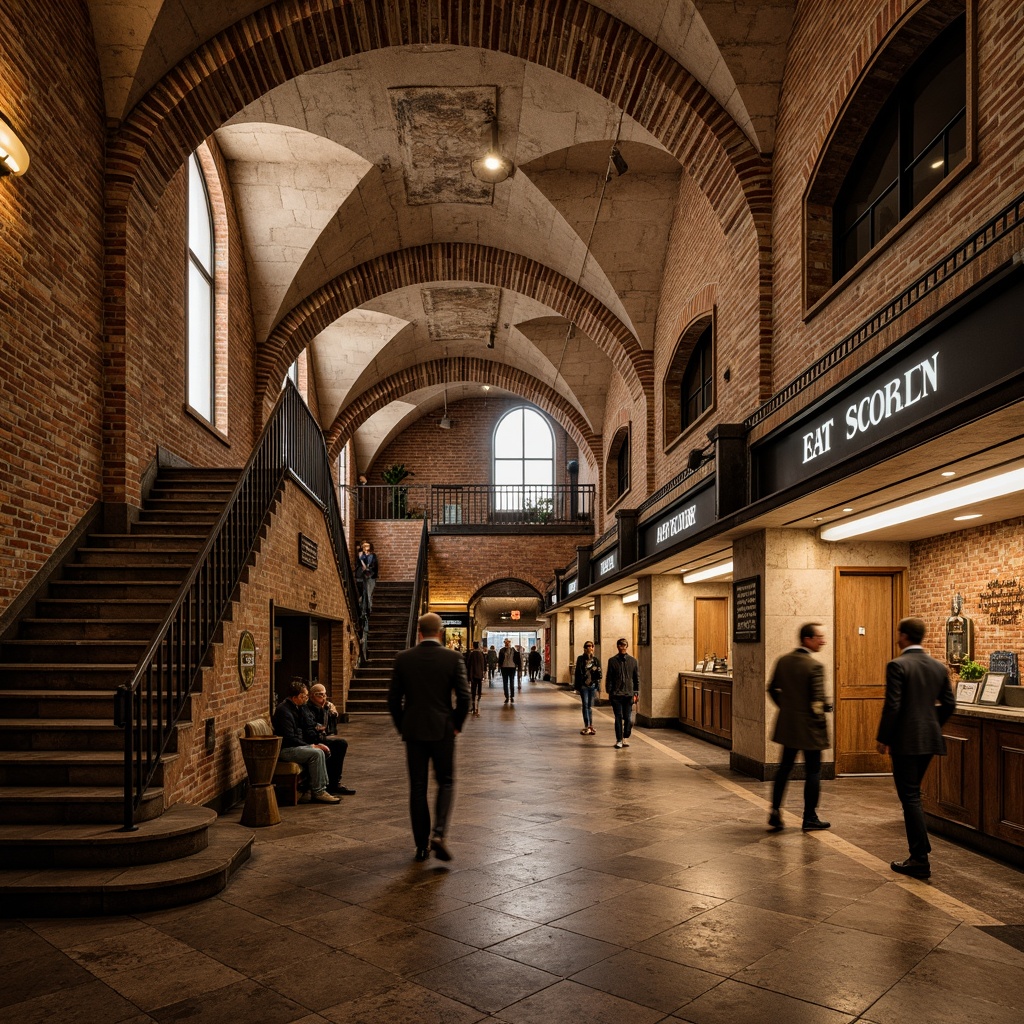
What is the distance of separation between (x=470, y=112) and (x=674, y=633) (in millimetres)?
7976

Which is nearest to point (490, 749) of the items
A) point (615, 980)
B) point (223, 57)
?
point (615, 980)

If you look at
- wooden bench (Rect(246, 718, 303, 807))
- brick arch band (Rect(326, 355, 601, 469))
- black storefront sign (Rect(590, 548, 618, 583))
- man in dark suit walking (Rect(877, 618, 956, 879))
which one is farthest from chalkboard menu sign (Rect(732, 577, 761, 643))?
brick arch band (Rect(326, 355, 601, 469))

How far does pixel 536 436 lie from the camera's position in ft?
94.6

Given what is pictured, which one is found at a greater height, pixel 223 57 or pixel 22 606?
pixel 223 57

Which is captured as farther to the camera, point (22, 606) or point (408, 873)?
point (22, 606)

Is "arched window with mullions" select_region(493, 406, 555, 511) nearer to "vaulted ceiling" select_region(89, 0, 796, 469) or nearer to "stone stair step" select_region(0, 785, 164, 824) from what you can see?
"vaulted ceiling" select_region(89, 0, 796, 469)

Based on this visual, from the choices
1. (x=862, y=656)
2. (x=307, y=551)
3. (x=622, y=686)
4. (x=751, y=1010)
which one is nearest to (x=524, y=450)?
(x=622, y=686)

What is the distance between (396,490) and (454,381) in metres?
4.84

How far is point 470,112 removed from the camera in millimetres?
11523

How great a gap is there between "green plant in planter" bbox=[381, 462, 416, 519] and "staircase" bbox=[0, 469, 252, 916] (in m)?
18.2

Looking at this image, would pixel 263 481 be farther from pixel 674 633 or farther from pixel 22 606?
pixel 674 633

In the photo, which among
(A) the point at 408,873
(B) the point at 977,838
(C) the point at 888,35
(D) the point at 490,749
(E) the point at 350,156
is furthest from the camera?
(E) the point at 350,156

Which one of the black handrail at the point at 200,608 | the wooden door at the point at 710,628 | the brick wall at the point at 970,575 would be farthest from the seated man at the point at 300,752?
the wooden door at the point at 710,628

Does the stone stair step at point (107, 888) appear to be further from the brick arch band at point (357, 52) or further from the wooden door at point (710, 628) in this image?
the wooden door at point (710, 628)
